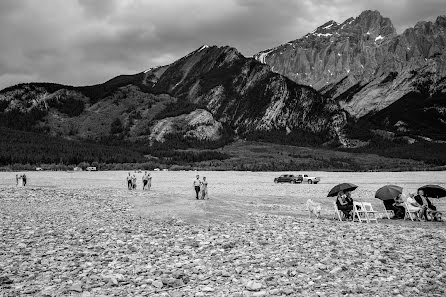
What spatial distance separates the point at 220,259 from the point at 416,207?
15372 millimetres

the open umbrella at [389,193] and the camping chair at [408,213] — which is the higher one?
the open umbrella at [389,193]

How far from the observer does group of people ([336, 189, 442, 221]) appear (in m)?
24.2

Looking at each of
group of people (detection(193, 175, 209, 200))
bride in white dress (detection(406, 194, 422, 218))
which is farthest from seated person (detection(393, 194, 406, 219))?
group of people (detection(193, 175, 209, 200))

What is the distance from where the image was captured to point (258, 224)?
70.8 ft

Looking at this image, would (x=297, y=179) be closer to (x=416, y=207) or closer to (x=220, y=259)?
(x=416, y=207)

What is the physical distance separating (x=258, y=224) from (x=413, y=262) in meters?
9.13

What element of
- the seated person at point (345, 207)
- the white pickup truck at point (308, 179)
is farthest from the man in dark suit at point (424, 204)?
the white pickup truck at point (308, 179)

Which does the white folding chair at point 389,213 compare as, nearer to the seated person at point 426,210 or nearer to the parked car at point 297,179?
the seated person at point 426,210

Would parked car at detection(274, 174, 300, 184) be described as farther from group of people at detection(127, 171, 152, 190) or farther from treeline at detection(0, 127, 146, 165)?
treeline at detection(0, 127, 146, 165)

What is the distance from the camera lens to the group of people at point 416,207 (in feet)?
79.3

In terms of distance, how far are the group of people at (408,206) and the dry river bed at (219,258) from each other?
4.85ft

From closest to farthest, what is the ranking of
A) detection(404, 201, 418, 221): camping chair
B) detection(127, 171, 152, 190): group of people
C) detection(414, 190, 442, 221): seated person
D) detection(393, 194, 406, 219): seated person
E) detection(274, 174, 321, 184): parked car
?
detection(414, 190, 442, 221): seated person
detection(404, 201, 418, 221): camping chair
detection(393, 194, 406, 219): seated person
detection(127, 171, 152, 190): group of people
detection(274, 174, 321, 184): parked car

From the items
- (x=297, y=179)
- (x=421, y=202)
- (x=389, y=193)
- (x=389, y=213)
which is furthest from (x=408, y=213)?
(x=297, y=179)

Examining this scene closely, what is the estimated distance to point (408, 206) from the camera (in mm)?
24688
